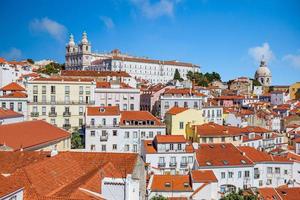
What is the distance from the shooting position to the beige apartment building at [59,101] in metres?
56.3

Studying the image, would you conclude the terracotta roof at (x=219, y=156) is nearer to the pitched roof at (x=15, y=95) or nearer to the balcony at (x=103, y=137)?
the balcony at (x=103, y=137)

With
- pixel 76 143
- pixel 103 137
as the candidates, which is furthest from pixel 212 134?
pixel 76 143

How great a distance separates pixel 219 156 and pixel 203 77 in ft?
266

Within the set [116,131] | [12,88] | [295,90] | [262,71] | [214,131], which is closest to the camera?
[116,131]

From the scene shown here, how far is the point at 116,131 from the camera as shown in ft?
157

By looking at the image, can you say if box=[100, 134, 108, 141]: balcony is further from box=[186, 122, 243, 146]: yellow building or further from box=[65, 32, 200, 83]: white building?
box=[65, 32, 200, 83]: white building

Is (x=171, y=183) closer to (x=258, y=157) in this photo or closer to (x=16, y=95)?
(x=258, y=157)

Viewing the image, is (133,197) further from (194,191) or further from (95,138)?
(95,138)

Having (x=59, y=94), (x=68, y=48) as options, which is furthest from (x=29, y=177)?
(x=68, y=48)

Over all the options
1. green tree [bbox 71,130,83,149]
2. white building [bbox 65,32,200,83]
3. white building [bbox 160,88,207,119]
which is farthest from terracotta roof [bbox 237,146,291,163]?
white building [bbox 65,32,200,83]

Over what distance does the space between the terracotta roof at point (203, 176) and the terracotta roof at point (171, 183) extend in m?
0.86

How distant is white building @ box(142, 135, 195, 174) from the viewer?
4262 cm

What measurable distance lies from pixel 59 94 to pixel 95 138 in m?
14.2

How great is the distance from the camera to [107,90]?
202 feet
